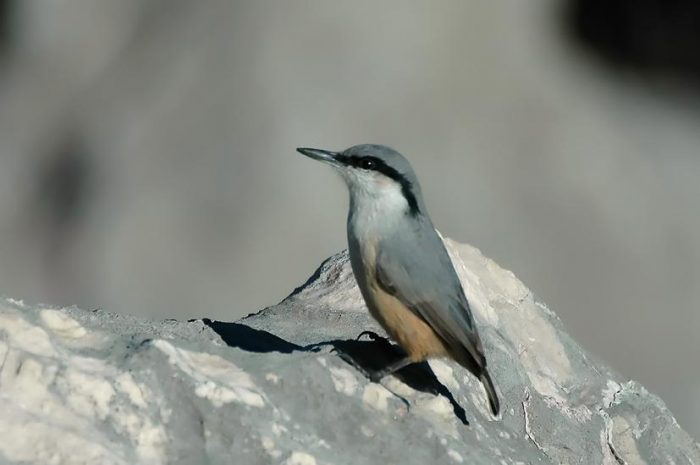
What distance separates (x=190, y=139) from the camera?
34.5 feet

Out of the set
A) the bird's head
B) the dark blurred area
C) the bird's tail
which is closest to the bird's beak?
the bird's head

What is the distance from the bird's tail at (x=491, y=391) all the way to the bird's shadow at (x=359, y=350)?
0.42ft

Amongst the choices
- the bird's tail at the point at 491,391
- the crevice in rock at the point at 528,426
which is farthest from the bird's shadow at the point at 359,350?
the crevice in rock at the point at 528,426

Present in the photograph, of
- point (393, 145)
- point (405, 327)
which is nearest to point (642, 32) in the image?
point (393, 145)

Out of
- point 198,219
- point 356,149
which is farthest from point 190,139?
point 356,149

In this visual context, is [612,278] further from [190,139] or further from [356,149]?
[356,149]

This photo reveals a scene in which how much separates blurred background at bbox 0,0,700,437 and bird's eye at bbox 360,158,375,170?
5238mm

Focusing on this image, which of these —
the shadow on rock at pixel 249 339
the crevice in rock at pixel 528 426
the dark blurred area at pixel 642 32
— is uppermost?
the dark blurred area at pixel 642 32

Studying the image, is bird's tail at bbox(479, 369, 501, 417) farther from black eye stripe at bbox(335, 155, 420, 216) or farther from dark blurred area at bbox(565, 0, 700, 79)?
dark blurred area at bbox(565, 0, 700, 79)

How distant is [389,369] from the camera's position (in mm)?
4211

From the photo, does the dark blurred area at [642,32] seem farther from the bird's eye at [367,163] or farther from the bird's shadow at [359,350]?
the bird's shadow at [359,350]

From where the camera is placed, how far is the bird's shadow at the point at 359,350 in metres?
4.14

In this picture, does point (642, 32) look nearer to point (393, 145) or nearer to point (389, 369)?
point (393, 145)

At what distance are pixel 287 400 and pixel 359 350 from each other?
2.72 ft
